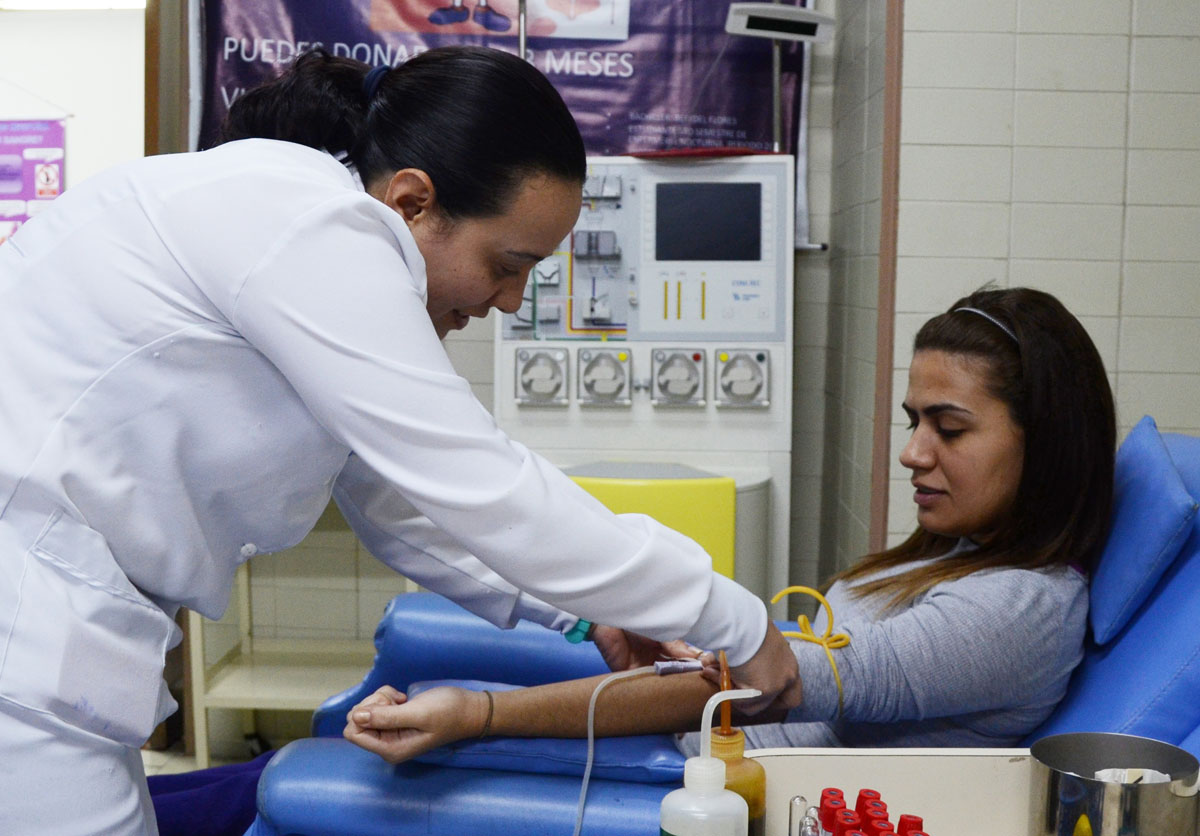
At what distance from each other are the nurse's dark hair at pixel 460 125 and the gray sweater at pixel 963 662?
0.65 metres

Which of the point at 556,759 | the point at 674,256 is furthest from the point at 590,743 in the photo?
the point at 674,256

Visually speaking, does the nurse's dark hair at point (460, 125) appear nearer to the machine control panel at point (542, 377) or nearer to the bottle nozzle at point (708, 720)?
the bottle nozzle at point (708, 720)

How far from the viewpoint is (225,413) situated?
1058 millimetres

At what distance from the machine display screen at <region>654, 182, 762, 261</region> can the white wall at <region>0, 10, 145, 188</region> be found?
1.61 meters

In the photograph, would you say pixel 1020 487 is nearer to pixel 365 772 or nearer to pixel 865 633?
pixel 865 633

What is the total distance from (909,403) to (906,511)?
1.06 metres

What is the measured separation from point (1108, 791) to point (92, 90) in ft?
10.9

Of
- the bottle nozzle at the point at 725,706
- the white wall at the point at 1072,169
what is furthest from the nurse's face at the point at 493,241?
the white wall at the point at 1072,169

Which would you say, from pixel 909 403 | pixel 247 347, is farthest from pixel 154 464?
pixel 909 403

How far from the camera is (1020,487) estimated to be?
1.50m

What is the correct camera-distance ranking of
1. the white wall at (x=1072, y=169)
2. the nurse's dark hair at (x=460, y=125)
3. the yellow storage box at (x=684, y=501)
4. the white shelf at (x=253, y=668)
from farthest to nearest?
the white shelf at (x=253, y=668), the yellow storage box at (x=684, y=501), the white wall at (x=1072, y=169), the nurse's dark hair at (x=460, y=125)

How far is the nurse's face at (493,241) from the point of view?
1.15 metres

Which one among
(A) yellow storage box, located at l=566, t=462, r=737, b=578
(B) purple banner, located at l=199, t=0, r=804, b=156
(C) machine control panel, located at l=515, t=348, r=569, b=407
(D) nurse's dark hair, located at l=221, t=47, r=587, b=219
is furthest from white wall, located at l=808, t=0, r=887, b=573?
(D) nurse's dark hair, located at l=221, t=47, r=587, b=219

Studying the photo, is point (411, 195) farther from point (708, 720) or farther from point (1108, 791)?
point (1108, 791)
